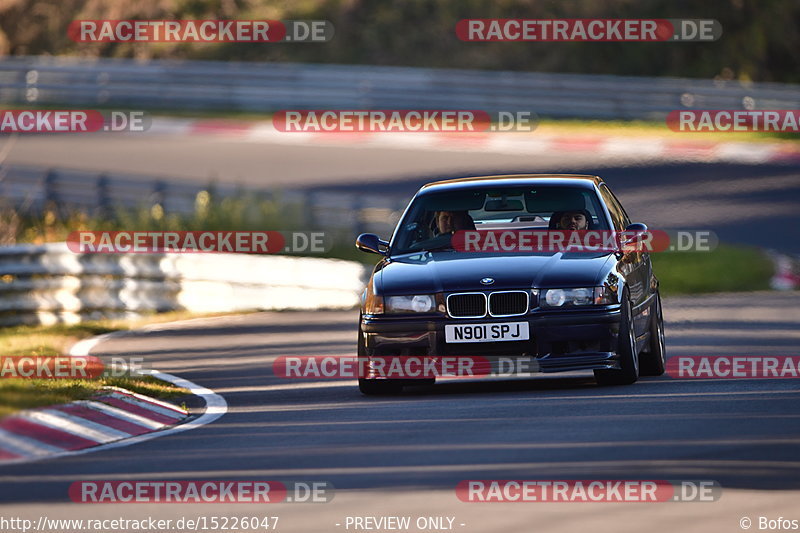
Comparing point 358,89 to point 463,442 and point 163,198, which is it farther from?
point 463,442

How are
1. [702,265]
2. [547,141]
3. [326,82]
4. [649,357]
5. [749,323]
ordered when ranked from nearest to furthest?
[649,357], [749,323], [702,265], [547,141], [326,82]

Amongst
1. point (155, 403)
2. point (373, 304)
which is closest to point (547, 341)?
point (373, 304)

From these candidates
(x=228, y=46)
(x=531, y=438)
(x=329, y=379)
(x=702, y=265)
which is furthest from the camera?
(x=228, y=46)

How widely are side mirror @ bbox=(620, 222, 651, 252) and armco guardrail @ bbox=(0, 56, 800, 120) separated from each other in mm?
22040

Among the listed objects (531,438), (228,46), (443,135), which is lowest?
(531,438)

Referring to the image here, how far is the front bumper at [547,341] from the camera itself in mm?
11125

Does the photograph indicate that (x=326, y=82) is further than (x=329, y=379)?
Yes

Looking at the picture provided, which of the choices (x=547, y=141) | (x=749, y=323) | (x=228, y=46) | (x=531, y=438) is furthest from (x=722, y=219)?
(x=228, y=46)

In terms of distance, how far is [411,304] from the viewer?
1134 cm

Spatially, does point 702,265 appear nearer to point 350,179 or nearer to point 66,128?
point 350,179

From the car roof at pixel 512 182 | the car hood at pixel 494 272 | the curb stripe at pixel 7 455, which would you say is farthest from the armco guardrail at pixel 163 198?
the curb stripe at pixel 7 455

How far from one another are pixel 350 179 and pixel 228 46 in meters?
15.4

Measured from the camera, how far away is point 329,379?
1355 centimetres

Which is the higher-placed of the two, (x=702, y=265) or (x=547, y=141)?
(x=547, y=141)
